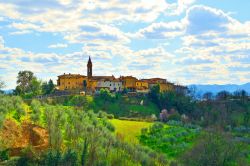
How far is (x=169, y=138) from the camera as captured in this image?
71.3m

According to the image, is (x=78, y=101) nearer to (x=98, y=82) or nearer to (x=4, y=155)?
(x=98, y=82)

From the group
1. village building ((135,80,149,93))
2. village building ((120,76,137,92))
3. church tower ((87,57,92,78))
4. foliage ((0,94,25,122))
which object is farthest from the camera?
village building ((135,80,149,93))

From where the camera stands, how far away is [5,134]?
45.8m

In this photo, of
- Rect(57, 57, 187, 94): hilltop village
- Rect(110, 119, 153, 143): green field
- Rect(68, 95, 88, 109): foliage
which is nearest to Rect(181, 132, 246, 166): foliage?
Rect(110, 119, 153, 143): green field

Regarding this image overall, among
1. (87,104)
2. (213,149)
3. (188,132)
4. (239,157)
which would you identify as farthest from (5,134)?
(87,104)

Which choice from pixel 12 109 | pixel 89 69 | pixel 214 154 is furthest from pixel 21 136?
pixel 89 69

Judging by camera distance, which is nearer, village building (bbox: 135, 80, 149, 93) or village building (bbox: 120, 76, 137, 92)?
village building (bbox: 120, 76, 137, 92)

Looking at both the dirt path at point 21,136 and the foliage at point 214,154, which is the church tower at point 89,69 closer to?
the foliage at point 214,154

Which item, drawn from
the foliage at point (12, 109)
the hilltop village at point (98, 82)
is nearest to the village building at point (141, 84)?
the hilltop village at point (98, 82)

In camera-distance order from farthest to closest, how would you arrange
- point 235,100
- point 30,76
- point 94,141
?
point 235,100 < point 30,76 < point 94,141

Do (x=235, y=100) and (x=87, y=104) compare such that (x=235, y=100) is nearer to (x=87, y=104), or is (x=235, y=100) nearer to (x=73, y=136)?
(x=87, y=104)

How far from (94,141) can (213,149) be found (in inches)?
555

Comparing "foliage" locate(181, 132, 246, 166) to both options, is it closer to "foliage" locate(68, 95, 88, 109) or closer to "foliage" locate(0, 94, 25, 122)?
"foliage" locate(0, 94, 25, 122)

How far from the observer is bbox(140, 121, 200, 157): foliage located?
66.5 m
